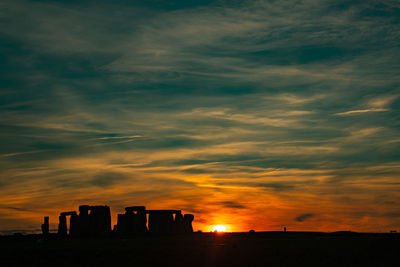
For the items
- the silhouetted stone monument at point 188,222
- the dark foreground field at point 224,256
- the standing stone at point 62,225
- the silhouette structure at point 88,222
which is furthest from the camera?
the silhouetted stone monument at point 188,222

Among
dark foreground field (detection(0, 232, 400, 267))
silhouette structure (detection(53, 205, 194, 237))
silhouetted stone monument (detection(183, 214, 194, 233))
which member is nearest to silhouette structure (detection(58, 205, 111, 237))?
silhouette structure (detection(53, 205, 194, 237))

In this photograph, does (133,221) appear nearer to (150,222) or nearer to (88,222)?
(150,222)

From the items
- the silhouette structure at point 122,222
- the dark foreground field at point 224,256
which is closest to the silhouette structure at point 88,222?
the silhouette structure at point 122,222

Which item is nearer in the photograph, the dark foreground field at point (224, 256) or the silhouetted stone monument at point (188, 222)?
the dark foreground field at point (224, 256)

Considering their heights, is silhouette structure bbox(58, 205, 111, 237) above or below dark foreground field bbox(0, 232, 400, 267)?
above

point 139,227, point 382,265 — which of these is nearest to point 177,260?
point 382,265

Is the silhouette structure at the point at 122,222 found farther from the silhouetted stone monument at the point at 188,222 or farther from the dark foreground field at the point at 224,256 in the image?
the dark foreground field at the point at 224,256

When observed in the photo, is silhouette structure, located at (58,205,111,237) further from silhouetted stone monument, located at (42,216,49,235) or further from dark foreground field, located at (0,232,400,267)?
dark foreground field, located at (0,232,400,267)

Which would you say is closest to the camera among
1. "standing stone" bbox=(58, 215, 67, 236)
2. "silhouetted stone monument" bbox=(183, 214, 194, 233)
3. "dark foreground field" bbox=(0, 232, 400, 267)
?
"dark foreground field" bbox=(0, 232, 400, 267)

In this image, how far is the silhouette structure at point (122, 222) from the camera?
324 feet

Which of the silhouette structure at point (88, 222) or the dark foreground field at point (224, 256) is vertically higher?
the silhouette structure at point (88, 222)

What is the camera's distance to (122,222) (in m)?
102

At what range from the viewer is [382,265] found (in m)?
44.9

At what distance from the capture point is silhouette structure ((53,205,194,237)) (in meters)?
98.7
